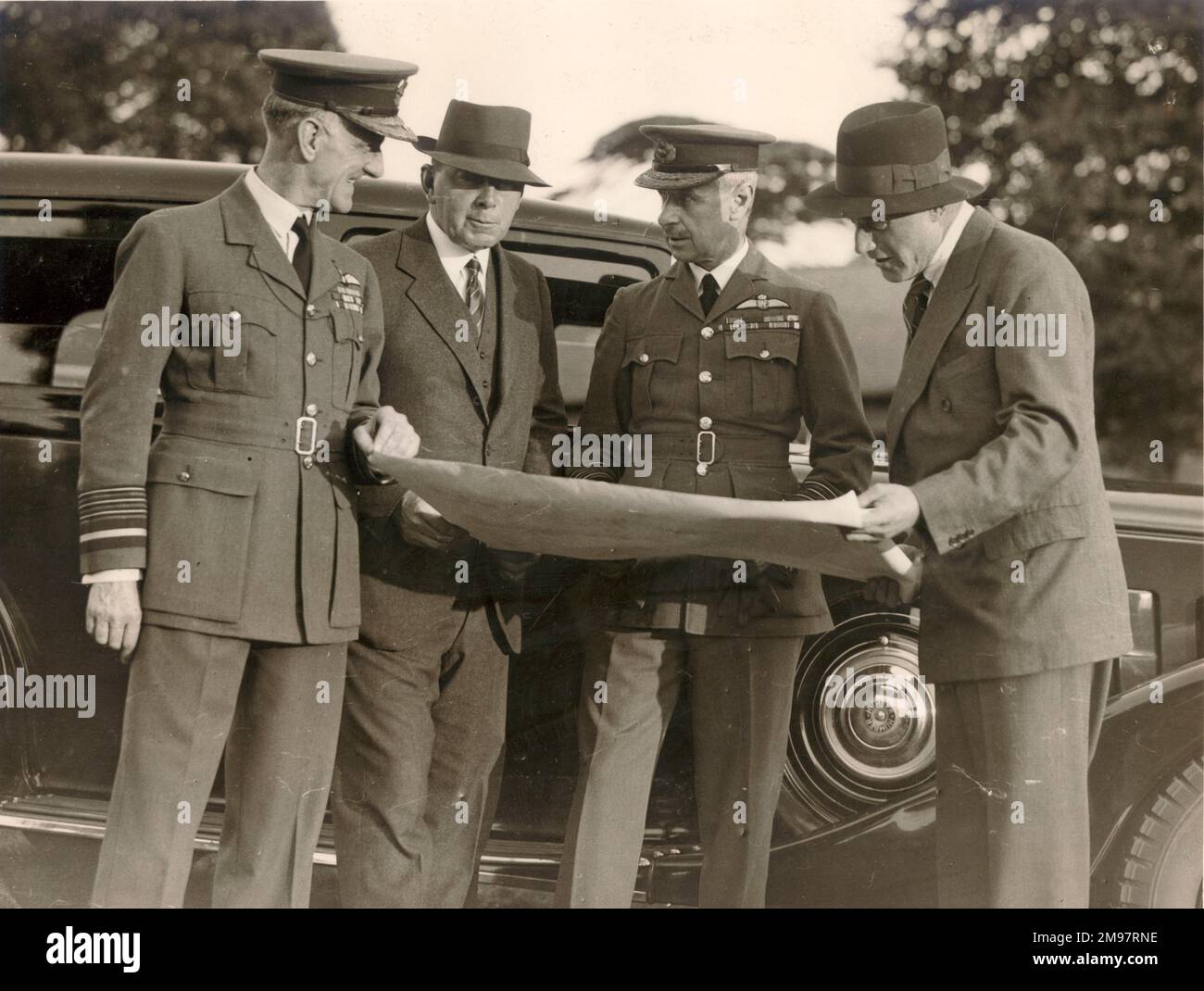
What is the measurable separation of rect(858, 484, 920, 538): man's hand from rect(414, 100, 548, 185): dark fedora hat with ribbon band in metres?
1.10

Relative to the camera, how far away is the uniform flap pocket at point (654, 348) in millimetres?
3037

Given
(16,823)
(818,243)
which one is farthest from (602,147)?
(16,823)

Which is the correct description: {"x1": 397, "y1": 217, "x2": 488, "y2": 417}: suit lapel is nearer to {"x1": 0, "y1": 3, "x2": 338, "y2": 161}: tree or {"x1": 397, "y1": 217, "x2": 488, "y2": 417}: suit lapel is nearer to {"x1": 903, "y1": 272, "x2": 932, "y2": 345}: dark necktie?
{"x1": 0, "y1": 3, "x2": 338, "y2": 161}: tree

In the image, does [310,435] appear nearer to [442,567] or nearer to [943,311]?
[442,567]

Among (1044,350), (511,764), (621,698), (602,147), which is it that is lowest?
(511,764)

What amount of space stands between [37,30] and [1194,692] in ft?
11.0

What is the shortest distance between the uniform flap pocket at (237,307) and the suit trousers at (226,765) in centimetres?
67

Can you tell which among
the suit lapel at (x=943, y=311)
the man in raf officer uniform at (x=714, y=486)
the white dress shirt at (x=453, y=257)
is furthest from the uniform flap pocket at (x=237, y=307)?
the suit lapel at (x=943, y=311)

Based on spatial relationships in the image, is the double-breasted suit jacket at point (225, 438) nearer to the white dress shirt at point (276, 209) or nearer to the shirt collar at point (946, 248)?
the white dress shirt at point (276, 209)

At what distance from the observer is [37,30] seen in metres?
3.30

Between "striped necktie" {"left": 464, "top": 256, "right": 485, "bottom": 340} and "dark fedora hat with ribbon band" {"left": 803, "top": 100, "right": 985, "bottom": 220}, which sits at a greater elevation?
"dark fedora hat with ribbon band" {"left": 803, "top": 100, "right": 985, "bottom": 220}

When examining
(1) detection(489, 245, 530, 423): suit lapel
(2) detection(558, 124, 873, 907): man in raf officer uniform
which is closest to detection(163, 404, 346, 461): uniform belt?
(1) detection(489, 245, 530, 423): suit lapel

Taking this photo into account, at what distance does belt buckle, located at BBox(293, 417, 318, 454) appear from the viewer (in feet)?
9.10
